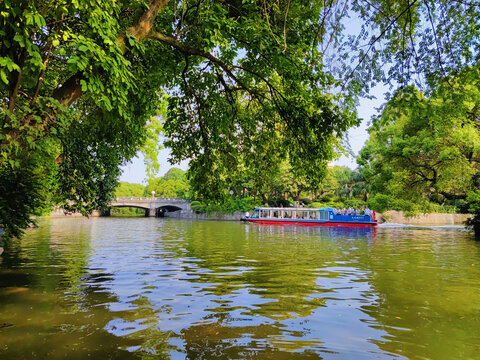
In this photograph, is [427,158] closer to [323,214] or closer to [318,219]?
[323,214]

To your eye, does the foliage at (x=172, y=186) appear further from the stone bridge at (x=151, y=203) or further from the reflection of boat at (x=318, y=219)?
the reflection of boat at (x=318, y=219)

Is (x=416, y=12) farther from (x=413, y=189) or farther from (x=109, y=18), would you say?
(x=413, y=189)

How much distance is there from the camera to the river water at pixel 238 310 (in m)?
4.93

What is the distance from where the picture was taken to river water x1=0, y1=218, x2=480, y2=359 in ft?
16.2

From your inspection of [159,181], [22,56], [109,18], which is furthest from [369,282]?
[159,181]

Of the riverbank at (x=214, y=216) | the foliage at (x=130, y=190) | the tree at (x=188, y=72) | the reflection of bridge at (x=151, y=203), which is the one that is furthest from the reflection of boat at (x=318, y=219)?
the foliage at (x=130, y=190)

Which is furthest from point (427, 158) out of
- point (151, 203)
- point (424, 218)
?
point (151, 203)

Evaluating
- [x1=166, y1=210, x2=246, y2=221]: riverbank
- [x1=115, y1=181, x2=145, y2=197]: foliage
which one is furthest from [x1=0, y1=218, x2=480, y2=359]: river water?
[x1=115, y1=181, x2=145, y2=197]: foliage

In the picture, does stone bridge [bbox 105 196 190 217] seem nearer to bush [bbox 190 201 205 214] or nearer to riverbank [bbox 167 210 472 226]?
bush [bbox 190 201 205 214]

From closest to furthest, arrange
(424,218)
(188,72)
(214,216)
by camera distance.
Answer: (188,72) → (424,218) → (214,216)

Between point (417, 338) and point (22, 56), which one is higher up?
point (22, 56)

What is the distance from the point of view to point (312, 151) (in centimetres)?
1011

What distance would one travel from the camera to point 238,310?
22.5 ft

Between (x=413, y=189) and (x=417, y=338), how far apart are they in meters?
27.3
